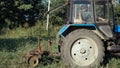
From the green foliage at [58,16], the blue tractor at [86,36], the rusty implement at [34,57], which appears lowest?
the green foliage at [58,16]

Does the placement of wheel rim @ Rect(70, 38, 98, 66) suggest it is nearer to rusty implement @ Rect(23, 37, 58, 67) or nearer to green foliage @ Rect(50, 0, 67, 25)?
rusty implement @ Rect(23, 37, 58, 67)

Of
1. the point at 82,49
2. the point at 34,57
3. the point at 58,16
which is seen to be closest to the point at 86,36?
the point at 82,49

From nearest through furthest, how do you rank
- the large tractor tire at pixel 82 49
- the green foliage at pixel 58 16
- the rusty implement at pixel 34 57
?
the large tractor tire at pixel 82 49
the rusty implement at pixel 34 57
the green foliage at pixel 58 16

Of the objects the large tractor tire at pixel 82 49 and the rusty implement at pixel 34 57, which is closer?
the large tractor tire at pixel 82 49

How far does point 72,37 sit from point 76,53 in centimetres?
45

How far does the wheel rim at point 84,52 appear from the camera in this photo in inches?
352

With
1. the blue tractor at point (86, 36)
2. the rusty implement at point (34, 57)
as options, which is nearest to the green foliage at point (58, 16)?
the rusty implement at point (34, 57)

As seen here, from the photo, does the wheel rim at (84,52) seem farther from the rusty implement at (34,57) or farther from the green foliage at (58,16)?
the green foliage at (58,16)

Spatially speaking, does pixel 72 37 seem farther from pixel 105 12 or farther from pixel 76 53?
pixel 105 12

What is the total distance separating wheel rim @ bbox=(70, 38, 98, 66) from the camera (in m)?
8.95

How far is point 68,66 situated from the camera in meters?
8.89

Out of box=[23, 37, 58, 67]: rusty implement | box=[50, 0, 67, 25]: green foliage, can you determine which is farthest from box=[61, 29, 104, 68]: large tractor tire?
box=[50, 0, 67, 25]: green foliage

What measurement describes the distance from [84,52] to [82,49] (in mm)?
96

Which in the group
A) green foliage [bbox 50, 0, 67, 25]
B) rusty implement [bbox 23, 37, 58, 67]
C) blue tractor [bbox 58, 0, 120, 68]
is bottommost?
green foliage [bbox 50, 0, 67, 25]
